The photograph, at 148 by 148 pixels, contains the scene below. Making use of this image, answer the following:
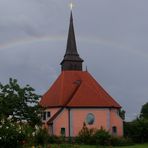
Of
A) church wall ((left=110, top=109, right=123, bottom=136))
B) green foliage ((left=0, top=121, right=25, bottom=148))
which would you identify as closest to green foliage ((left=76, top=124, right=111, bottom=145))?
church wall ((left=110, top=109, right=123, bottom=136))

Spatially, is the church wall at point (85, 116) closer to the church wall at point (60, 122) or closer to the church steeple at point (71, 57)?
the church wall at point (60, 122)

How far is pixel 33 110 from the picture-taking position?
42938 mm

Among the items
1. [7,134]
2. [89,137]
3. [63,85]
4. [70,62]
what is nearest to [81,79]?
[63,85]

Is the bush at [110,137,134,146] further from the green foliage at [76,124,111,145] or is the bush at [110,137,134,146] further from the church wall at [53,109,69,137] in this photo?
the church wall at [53,109,69,137]

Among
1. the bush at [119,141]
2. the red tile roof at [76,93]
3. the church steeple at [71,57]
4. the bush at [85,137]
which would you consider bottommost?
the bush at [119,141]

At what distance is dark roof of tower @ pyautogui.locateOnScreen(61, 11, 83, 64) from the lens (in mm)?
66438

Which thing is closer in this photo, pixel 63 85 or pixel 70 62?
pixel 63 85

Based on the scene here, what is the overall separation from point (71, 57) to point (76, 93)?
1148cm

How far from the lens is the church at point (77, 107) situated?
181 ft

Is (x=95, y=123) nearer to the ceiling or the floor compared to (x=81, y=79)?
nearer to the floor

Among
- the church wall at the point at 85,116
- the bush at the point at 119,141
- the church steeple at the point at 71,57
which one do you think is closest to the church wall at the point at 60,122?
the church wall at the point at 85,116

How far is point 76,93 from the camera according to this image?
56531mm

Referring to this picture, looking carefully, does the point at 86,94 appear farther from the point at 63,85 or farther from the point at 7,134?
the point at 7,134

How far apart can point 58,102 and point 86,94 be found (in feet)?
12.8
